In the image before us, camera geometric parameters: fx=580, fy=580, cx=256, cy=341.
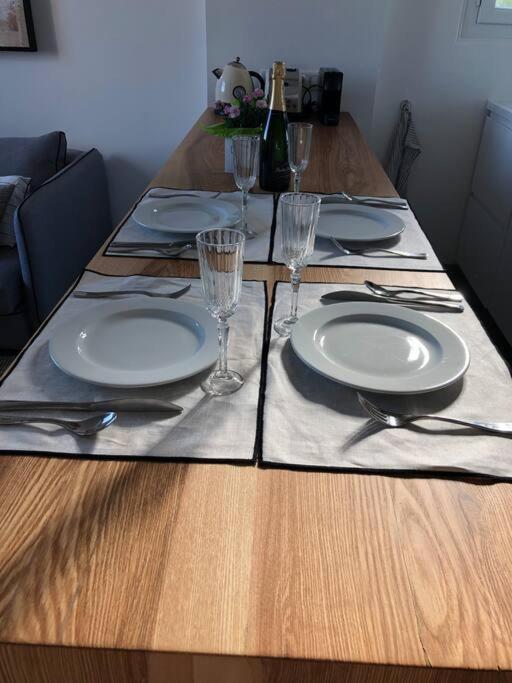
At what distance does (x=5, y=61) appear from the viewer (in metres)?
2.68

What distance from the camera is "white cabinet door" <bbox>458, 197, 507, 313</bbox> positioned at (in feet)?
8.76

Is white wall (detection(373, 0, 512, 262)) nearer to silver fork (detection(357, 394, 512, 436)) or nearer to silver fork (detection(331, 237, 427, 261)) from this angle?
silver fork (detection(331, 237, 427, 261))

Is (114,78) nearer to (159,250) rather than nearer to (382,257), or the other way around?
(159,250)

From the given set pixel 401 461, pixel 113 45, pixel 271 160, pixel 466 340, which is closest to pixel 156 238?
pixel 271 160

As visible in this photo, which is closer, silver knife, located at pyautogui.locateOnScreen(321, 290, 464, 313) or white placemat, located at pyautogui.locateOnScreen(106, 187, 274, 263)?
silver knife, located at pyautogui.locateOnScreen(321, 290, 464, 313)

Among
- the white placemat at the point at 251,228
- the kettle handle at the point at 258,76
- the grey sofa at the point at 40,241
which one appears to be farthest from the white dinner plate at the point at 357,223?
the kettle handle at the point at 258,76

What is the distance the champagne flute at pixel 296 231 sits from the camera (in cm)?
85

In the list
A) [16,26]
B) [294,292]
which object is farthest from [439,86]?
[294,292]

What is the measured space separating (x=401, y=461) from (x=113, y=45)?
2624mm

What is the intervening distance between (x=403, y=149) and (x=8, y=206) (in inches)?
72.9

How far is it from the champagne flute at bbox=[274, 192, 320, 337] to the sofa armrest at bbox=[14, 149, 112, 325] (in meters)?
1.16

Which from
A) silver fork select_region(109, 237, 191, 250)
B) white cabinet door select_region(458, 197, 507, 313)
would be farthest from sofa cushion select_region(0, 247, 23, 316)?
white cabinet door select_region(458, 197, 507, 313)

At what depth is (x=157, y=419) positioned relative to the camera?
712 millimetres

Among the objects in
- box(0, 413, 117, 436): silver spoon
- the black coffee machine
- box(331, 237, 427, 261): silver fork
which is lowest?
box(331, 237, 427, 261): silver fork
